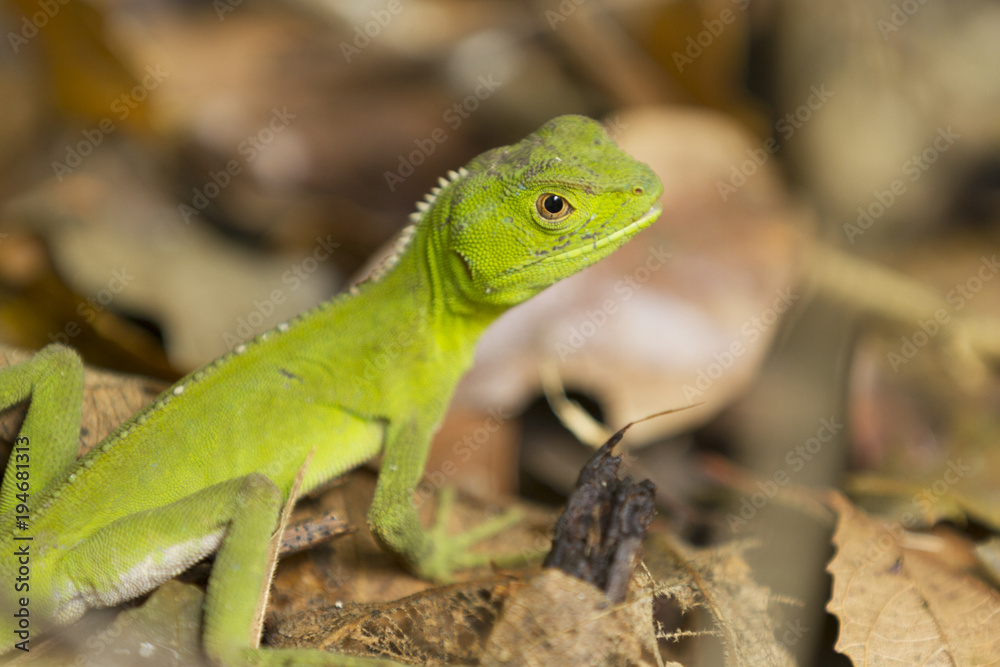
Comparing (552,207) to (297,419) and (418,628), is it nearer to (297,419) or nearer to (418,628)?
(297,419)

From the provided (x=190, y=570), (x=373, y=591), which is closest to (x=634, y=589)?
(x=373, y=591)

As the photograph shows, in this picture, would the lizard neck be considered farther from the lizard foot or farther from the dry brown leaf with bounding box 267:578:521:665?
the dry brown leaf with bounding box 267:578:521:665

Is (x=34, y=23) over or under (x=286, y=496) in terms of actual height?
over

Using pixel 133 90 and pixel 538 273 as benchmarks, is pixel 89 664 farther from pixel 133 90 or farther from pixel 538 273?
pixel 133 90

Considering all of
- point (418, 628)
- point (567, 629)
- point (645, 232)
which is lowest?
point (418, 628)

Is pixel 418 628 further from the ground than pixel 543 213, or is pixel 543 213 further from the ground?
pixel 543 213

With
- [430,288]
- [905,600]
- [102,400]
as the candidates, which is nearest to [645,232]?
[430,288]
